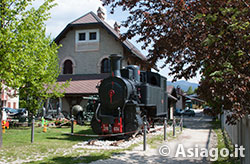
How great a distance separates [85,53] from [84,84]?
311 centimetres

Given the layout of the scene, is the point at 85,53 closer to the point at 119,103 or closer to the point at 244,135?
the point at 119,103

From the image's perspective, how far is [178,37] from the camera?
5352 millimetres

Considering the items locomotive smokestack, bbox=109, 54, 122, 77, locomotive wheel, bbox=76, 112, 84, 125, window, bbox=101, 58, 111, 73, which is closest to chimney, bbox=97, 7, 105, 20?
window, bbox=101, 58, 111, 73

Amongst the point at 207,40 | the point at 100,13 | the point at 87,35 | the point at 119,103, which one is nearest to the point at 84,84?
the point at 87,35

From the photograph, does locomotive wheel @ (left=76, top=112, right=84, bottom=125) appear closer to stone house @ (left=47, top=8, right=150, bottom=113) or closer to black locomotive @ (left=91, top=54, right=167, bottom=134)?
stone house @ (left=47, top=8, right=150, bottom=113)

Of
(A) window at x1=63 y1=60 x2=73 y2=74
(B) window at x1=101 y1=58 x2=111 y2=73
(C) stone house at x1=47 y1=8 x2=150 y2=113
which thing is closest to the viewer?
(C) stone house at x1=47 y1=8 x2=150 y2=113

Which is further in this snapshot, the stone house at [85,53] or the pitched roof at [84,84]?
the stone house at [85,53]

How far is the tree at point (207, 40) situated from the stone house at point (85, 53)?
16.0m

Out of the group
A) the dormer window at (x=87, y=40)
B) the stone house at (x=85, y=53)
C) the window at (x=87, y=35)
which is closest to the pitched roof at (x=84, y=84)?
the stone house at (x=85, y=53)

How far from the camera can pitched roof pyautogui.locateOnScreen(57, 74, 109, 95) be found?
21156mm

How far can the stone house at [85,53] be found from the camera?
22.2m

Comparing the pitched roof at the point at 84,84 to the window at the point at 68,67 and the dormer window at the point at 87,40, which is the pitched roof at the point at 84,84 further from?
the dormer window at the point at 87,40

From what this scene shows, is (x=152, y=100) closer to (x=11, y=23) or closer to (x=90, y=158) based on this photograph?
(x=90, y=158)

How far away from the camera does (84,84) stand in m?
21.8
